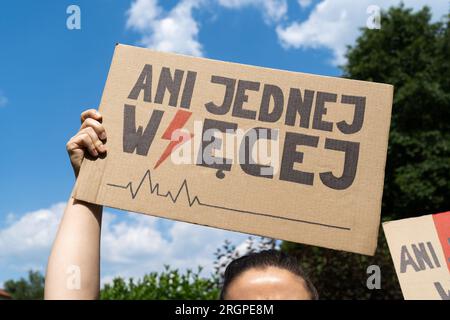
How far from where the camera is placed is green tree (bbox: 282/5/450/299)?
18547 mm

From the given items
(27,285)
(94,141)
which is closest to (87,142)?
(94,141)

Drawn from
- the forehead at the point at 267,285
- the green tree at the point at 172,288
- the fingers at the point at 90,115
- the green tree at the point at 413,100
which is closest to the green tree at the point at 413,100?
the green tree at the point at 413,100

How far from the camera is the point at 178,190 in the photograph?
7.82 ft

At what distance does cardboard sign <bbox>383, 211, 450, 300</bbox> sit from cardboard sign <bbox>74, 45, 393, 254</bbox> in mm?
760

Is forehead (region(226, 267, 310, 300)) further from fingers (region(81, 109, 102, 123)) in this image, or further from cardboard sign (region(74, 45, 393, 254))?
fingers (region(81, 109, 102, 123))

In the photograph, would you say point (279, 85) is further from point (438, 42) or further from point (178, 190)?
point (438, 42)

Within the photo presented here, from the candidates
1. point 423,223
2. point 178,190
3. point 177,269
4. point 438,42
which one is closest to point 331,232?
point 178,190

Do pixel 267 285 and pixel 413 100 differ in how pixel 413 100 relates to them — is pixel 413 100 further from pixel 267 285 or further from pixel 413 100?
pixel 267 285

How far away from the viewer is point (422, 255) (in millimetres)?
2990

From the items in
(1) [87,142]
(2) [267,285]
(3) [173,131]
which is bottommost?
(2) [267,285]

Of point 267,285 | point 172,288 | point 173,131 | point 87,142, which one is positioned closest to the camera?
point 267,285

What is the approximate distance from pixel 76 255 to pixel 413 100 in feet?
62.0
